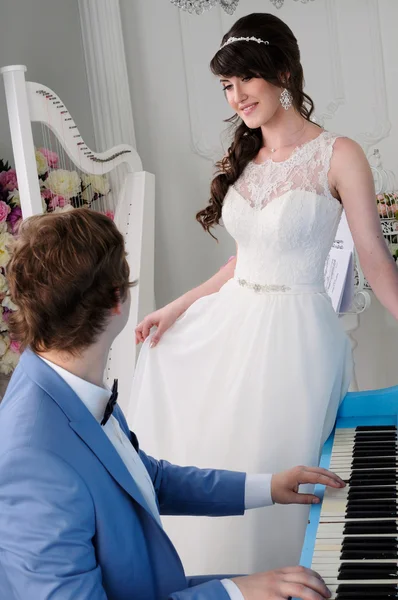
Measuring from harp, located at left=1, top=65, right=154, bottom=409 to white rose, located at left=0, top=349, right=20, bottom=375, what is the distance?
0.44 metres

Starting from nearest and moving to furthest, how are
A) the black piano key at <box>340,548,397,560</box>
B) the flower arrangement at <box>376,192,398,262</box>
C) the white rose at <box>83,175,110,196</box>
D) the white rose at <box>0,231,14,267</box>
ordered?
the black piano key at <box>340,548,397,560</box>, the white rose at <box>0,231,14,267</box>, the white rose at <box>83,175,110,196</box>, the flower arrangement at <box>376,192,398,262</box>

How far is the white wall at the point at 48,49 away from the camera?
385cm

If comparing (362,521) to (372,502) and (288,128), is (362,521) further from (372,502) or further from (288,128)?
(288,128)

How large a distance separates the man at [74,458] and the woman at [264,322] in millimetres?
698

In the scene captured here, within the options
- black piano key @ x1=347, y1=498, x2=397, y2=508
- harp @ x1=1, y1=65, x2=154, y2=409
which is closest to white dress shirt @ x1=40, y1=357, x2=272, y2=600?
Answer: black piano key @ x1=347, y1=498, x2=397, y2=508

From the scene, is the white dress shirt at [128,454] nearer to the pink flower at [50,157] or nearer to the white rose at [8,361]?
the white rose at [8,361]

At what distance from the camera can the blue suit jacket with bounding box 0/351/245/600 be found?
47.8 inches

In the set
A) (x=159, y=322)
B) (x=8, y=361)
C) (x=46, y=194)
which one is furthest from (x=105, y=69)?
(x=159, y=322)

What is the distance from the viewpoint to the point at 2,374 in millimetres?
3525

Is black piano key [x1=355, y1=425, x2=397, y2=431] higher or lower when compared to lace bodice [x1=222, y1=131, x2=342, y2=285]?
lower

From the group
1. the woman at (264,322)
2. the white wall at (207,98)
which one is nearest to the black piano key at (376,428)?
the woman at (264,322)

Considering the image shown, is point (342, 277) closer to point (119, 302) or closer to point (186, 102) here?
point (119, 302)

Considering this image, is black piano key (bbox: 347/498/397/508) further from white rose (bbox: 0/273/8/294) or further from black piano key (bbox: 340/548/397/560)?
white rose (bbox: 0/273/8/294)

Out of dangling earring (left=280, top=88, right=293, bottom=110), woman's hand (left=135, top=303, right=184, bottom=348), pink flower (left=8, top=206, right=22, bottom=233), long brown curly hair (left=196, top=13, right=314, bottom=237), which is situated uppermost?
long brown curly hair (left=196, top=13, right=314, bottom=237)
